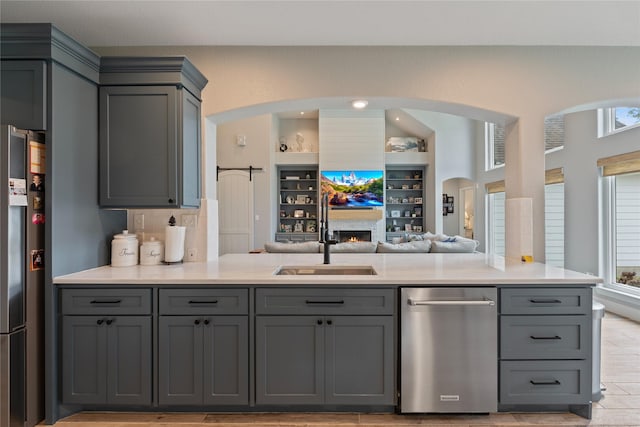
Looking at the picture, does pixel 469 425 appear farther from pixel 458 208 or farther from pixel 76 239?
pixel 458 208

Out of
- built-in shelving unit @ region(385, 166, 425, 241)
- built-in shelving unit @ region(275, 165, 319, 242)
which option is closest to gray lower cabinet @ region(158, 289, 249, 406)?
built-in shelving unit @ region(275, 165, 319, 242)

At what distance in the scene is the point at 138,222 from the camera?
3049mm

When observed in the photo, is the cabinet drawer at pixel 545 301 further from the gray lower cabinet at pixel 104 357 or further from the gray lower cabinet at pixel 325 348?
the gray lower cabinet at pixel 104 357

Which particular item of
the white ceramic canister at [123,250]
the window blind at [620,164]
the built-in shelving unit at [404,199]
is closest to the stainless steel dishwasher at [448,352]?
the white ceramic canister at [123,250]

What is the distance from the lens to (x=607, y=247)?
5.13 meters

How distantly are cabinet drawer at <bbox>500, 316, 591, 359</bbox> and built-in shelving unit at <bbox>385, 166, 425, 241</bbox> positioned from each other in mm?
7648

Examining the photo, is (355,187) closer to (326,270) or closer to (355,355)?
(326,270)

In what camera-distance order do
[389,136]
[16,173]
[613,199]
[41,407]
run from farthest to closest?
1. [389,136]
2. [613,199]
3. [41,407]
4. [16,173]

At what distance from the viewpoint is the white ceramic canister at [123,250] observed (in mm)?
2740

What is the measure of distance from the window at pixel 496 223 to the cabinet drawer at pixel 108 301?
7.83 metres

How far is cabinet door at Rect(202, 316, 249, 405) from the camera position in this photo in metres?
2.29

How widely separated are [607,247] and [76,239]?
19.7 ft

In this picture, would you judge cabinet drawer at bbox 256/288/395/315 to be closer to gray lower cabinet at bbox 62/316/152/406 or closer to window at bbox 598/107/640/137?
gray lower cabinet at bbox 62/316/152/406

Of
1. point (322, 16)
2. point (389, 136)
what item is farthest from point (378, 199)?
point (322, 16)
